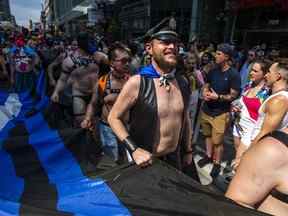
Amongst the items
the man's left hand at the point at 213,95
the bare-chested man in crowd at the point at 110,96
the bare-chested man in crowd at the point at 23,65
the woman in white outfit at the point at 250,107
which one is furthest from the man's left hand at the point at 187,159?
the bare-chested man in crowd at the point at 23,65

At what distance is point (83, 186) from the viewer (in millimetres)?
2262

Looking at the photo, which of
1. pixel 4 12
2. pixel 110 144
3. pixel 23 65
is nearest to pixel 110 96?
pixel 110 144

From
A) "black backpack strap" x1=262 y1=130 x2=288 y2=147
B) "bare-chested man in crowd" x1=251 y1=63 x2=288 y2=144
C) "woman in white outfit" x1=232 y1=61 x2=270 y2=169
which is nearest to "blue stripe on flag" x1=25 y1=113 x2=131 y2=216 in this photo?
"black backpack strap" x1=262 y1=130 x2=288 y2=147

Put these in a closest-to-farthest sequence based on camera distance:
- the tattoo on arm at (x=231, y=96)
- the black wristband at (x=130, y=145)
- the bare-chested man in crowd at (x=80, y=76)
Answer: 1. the black wristband at (x=130, y=145)
2. the bare-chested man in crowd at (x=80, y=76)
3. the tattoo on arm at (x=231, y=96)

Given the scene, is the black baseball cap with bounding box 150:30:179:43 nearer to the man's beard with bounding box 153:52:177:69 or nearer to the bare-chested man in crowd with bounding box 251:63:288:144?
the man's beard with bounding box 153:52:177:69

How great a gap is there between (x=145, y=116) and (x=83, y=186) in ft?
2.92

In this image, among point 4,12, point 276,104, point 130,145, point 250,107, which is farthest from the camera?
point 4,12

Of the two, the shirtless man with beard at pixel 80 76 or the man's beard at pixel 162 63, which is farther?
the shirtless man with beard at pixel 80 76

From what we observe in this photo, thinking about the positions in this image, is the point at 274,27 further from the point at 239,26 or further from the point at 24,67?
the point at 24,67

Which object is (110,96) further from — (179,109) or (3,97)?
(3,97)

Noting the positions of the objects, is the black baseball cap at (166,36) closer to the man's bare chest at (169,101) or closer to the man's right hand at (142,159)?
the man's bare chest at (169,101)

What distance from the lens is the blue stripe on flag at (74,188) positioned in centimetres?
197

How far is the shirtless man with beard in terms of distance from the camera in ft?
16.7

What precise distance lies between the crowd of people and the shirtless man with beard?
1cm
